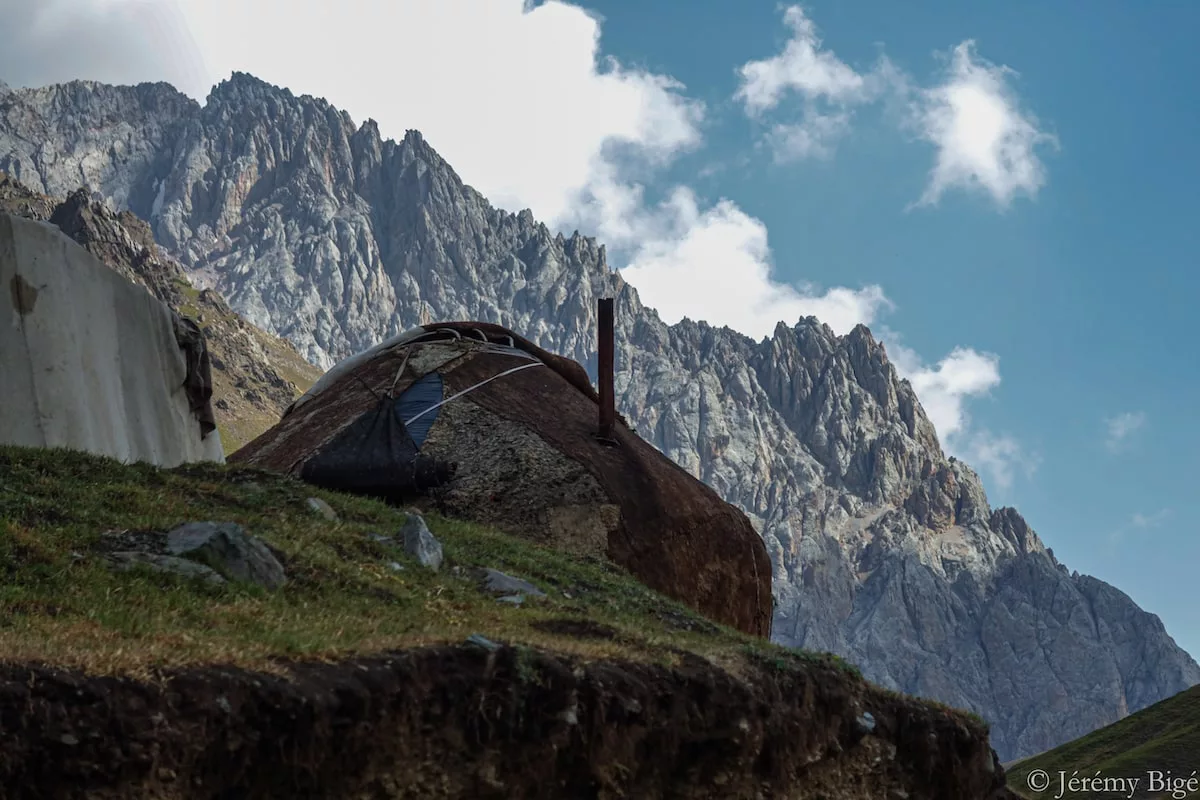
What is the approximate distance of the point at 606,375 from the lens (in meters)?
20.0

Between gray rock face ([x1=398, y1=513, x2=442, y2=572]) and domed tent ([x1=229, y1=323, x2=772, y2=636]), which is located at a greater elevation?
domed tent ([x1=229, y1=323, x2=772, y2=636])

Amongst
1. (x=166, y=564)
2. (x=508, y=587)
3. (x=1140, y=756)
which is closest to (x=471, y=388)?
(x=508, y=587)

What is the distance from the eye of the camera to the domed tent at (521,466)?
18000 millimetres

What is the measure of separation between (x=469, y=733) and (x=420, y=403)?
11895 millimetres

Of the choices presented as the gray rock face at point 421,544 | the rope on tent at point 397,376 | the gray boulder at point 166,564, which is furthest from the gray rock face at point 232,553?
the rope on tent at point 397,376

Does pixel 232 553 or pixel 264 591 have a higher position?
pixel 232 553

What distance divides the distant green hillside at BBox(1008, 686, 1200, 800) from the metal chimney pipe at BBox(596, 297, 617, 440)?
6073 cm

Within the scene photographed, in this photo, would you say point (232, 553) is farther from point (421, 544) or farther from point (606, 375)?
point (606, 375)

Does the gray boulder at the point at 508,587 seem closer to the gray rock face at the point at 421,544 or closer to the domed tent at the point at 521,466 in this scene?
the gray rock face at the point at 421,544

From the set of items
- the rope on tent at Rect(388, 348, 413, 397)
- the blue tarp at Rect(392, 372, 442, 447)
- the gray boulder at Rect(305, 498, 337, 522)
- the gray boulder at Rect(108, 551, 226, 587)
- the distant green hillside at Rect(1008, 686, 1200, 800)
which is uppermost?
the rope on tent at Rect(388, 348, 413, 397)

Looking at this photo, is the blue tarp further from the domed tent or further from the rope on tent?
the rope on tent

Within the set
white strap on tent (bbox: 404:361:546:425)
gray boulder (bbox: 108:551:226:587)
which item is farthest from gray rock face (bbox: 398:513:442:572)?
white strap on tent (bbox: 404:361:546:425)

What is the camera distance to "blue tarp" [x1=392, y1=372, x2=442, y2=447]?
1903cm

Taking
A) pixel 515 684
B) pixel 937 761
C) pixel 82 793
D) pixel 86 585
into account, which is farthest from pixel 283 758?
pixel 937 761
